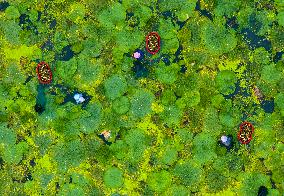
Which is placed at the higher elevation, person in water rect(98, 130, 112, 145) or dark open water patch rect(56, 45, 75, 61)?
dark open water patch rect(56, 45, 75, 61)

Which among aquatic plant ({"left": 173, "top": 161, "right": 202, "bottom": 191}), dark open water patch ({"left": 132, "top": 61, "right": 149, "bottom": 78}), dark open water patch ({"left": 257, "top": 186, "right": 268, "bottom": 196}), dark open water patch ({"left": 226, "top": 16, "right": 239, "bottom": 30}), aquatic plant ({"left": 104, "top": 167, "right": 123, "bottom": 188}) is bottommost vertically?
aquatic plant ({"left": 104, "top": 167, "right": 123, "bottom": 188})

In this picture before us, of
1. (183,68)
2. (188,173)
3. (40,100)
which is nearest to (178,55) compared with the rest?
(183,68)

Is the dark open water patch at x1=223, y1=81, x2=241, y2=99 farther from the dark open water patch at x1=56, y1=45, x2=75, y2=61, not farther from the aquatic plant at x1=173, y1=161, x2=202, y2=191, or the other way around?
the dark open water patch at x1=56, y1=45, x2=75, y2=61

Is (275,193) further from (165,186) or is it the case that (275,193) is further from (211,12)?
(211,12)

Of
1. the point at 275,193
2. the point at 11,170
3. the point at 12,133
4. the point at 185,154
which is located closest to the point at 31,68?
the point at 12,133

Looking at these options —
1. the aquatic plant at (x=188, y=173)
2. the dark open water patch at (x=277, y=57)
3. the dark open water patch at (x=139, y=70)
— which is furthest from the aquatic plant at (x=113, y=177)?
the dark open water patch at (x=277, y=57)

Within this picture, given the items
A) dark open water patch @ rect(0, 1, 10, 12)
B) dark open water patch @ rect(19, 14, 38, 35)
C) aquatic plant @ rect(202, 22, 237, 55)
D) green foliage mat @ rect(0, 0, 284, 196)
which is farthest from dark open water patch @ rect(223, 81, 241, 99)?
dark open water patch @ rect(0, 1, 10, 12)

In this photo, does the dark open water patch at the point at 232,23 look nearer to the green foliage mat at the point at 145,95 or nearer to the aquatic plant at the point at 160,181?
the green foliage mat at the point at 145,95
